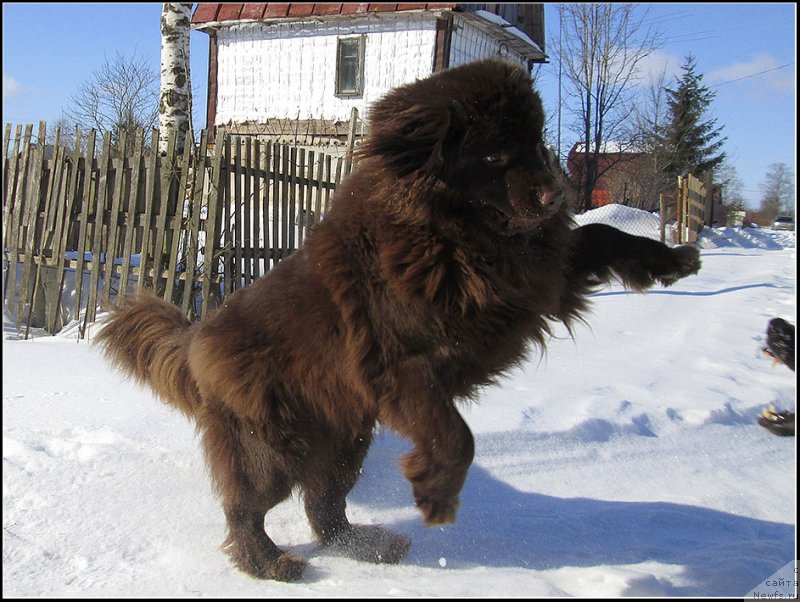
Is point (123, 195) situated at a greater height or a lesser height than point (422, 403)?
greater

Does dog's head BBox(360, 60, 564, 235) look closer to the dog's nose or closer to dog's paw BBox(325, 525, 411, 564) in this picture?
the dog's nose

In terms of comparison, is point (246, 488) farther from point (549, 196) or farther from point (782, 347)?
point (782, 347)

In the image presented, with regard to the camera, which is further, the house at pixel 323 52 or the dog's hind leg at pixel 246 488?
the house at pixel 323 52

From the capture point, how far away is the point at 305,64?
17516 millimetres

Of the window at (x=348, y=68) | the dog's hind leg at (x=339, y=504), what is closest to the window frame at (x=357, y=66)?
the window at (x=348, y=68)

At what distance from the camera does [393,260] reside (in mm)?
2768

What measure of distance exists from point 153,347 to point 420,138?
1786 mm

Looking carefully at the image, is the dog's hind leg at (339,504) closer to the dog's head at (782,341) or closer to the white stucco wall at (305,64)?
the dog's head at (782,341)

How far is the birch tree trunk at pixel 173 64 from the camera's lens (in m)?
8.86

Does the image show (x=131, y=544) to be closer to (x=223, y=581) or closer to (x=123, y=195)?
(x=223, y=581)

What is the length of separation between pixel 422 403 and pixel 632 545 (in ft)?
4.33

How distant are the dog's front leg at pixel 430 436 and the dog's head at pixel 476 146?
0.68 meters

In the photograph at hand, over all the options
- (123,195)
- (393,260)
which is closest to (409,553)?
(393,260)

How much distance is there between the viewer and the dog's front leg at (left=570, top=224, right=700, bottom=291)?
315 cm
